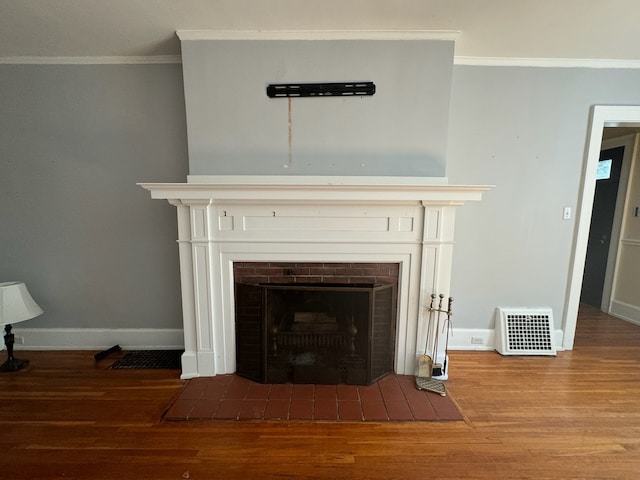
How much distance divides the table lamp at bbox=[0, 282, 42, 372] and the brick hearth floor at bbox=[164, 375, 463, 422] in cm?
144

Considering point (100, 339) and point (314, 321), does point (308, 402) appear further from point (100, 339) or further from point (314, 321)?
point (100, 339)

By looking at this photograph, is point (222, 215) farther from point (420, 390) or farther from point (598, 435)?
point (598, 435)

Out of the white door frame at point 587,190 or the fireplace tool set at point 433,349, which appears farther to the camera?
the white door frame at point 587,190

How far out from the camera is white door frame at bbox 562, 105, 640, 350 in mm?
2262

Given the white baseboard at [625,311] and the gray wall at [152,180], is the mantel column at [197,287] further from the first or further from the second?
the white baseboard at [625,311]

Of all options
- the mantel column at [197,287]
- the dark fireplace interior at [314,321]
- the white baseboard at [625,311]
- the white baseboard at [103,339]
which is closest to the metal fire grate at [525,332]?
the dark fireplace interior at [314,321]

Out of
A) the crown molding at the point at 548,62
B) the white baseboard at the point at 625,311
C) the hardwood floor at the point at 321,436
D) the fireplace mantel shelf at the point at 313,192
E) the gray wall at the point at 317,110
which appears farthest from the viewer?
the white baseboard at the point at 625,311

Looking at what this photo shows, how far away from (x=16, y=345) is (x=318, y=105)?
10.9ft

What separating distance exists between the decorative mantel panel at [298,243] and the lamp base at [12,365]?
53.5 inches

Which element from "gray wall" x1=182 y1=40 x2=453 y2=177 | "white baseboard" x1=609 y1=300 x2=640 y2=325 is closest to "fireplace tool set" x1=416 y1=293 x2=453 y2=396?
"gray wall" x1=182 y1=40 x2=453 y2=177

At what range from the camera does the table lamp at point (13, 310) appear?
6.82ft

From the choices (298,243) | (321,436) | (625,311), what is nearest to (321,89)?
(298,243)

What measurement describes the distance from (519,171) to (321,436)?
8.26 ft

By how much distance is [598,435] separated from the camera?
5.08 feet
